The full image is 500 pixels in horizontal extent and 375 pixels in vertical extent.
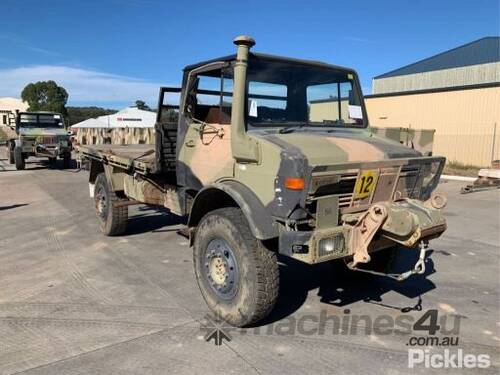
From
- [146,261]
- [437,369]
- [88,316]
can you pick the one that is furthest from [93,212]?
[437,369]

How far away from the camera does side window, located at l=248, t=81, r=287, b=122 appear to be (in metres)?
4.38

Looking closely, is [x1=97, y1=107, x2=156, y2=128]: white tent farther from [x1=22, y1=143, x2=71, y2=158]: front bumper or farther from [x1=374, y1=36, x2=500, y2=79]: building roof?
[x1=22, y1=143, x2=71, y2=158]: front bumper

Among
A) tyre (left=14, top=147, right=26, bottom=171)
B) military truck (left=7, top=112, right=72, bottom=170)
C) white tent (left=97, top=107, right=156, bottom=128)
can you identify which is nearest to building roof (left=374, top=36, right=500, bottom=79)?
military truck (left=7, top=112, right=72, bottom=170)

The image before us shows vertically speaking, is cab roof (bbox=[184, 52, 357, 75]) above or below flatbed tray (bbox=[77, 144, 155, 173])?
above

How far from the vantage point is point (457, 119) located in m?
23.3

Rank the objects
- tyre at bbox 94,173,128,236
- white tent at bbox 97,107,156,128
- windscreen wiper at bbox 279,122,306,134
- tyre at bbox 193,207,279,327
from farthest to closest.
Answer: white tent at bbox 97,107,156,128, tyre at bbox 94,173,128,236, windscreen wiper at bbox 279,122,306,134, tyre at bbox 193,207,279,327

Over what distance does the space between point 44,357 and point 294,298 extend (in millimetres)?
2393

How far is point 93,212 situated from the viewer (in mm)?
9312

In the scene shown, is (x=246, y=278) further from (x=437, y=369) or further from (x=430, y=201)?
(x=430, y=201)

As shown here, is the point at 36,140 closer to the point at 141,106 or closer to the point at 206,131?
the point at 206,131

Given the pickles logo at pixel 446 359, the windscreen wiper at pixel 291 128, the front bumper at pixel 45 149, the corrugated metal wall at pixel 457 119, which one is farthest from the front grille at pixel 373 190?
the corrugated metal wall at pixel 457 119

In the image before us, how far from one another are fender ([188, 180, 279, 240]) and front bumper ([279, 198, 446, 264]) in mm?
152

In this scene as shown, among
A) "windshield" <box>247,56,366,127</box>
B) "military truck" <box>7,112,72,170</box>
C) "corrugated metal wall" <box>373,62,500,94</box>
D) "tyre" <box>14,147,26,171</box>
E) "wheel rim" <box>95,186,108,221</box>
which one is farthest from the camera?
"corrugated metal wall" <box>373,62,500,94</box>

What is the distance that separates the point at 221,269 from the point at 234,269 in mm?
206
